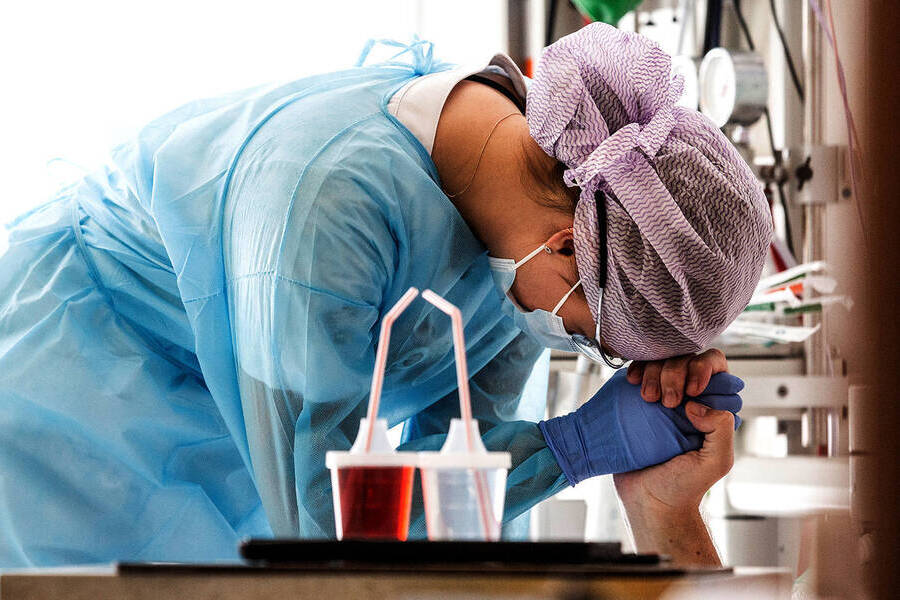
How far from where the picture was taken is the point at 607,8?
2418mm

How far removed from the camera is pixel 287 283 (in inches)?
41.9

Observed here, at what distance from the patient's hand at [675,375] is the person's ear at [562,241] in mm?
228

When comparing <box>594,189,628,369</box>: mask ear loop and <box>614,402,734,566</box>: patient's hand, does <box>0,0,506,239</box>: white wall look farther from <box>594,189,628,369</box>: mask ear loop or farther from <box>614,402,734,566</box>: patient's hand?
<box>614,402,734,566</box>: patient's hand

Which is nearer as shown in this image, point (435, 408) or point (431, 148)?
point (431, 148)

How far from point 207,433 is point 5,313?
300mm

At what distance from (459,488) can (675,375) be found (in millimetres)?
682

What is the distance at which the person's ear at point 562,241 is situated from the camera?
125cm

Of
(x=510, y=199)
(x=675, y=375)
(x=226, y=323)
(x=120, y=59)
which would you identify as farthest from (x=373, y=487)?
(x=120, y=59)

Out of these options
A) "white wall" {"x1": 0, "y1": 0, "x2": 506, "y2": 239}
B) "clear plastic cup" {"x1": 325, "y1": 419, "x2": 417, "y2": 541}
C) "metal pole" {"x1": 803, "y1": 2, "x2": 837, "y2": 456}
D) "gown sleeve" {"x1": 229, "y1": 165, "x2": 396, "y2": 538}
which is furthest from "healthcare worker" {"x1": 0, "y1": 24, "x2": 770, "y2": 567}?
"metal pole" {"x1": 803, "y1": 2, "x2": 837, "y2": 456}

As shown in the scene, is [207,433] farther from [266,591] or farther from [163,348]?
[266,591]

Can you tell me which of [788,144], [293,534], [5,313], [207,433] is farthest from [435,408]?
[788,144]

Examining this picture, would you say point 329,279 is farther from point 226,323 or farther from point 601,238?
point 601,238

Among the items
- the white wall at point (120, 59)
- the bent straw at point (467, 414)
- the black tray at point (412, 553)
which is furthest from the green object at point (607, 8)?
the black tray at point (412, 553)

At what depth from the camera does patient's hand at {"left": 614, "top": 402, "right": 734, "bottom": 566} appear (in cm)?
137
